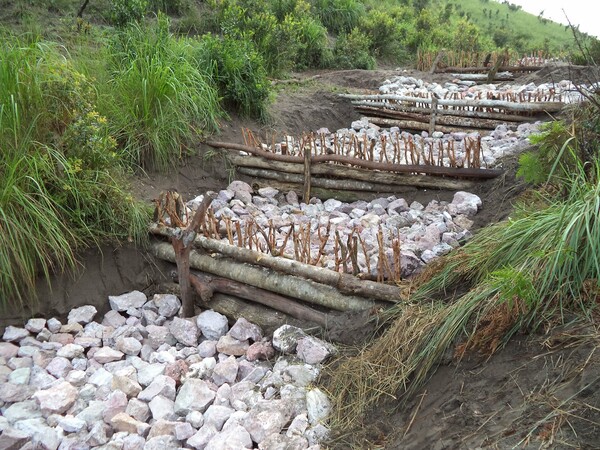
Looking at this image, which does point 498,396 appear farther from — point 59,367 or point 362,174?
point 362,174

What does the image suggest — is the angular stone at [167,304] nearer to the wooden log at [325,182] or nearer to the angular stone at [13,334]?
the angular stone at [13,334]

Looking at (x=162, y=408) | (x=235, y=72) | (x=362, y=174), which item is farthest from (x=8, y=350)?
(x=235, y=72)

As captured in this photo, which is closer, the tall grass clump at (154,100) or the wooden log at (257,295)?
the wooden log at (257,295)

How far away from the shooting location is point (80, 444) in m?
3.09

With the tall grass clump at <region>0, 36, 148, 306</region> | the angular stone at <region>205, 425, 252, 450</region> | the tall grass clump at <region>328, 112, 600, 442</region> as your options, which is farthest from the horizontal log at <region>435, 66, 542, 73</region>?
the angular stone at <region>205, 425, 252, 450</region>

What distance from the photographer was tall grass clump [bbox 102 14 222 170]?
532 centimetres

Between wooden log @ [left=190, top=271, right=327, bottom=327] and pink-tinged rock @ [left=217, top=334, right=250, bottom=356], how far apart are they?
310mm

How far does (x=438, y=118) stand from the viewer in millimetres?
7348

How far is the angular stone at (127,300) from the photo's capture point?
4.26m

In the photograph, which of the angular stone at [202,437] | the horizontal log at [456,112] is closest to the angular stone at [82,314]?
the angular stone at [202,437]

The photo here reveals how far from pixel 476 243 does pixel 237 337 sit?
1.56m

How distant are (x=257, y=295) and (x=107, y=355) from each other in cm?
101

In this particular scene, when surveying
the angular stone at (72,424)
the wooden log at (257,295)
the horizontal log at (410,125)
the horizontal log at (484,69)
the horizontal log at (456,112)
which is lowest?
the angular stone at (72,424)

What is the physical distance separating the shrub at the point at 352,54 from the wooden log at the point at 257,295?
8234 millimetres
